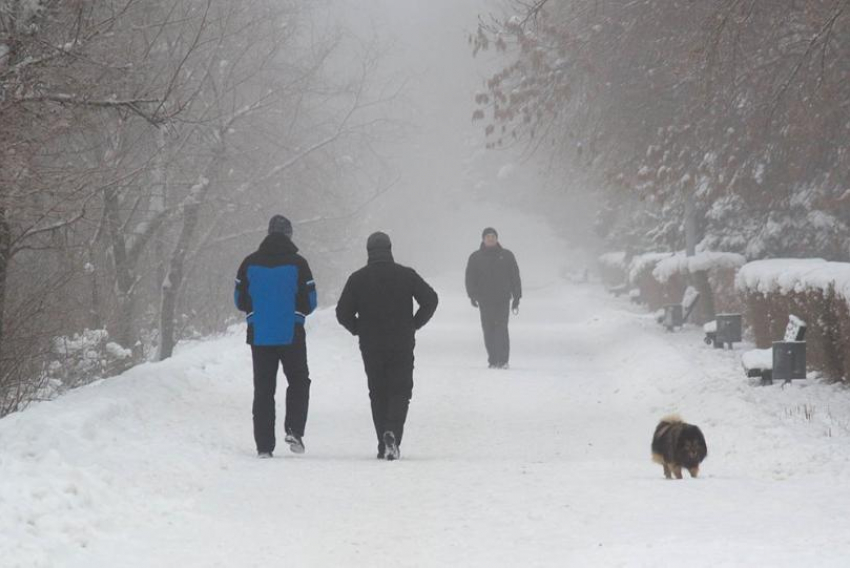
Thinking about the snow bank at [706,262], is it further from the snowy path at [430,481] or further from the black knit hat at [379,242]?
the black knit hat at [379,242]

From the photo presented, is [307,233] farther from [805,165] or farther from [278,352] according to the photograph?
[278,352]

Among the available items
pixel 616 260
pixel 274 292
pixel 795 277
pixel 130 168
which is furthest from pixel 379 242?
pixel 616 260

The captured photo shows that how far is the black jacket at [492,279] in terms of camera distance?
56.8 ft

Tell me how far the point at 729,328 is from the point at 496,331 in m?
3.79

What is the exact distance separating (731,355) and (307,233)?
18430 mm

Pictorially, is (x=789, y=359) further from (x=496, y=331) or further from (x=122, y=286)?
(x=122, y=286)

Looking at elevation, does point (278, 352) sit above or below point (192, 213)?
below

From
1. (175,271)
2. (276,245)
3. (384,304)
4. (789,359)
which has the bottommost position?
(789,359)

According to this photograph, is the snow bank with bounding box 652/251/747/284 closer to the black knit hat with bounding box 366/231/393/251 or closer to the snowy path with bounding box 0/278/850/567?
the snowy path with bounding box 0/278/850/567

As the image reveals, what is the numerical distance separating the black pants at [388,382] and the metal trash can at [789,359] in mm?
5037

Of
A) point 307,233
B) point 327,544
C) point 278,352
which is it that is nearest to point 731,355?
point 278,352

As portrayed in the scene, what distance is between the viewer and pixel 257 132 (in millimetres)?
24953

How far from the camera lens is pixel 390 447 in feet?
31.8

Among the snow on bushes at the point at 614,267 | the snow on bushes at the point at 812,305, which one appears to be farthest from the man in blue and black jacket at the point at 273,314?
the snow on bushes at the point at 614,267
